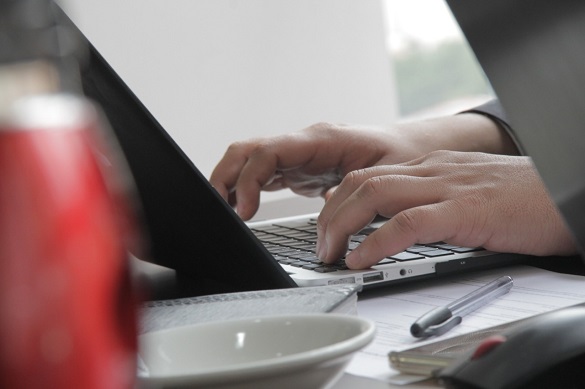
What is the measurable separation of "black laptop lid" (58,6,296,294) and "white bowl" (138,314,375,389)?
221 mm

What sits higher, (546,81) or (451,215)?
(546,81)

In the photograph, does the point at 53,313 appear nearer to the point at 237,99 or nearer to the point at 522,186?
the point at 522,186

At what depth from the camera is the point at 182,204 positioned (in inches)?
26.9

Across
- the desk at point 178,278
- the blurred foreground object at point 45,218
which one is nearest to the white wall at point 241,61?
the desk at point 178,278

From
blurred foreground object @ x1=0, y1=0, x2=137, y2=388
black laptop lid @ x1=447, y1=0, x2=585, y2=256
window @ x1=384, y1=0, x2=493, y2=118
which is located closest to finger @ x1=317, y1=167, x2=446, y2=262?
black laptop lid @ x1=447, y1=0, x2=585, y2=256

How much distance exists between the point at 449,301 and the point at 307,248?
24 centimetres

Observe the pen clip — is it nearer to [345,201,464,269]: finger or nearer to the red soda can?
[345,201,464,269]: finger

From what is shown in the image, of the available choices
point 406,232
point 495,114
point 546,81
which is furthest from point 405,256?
point 495,114

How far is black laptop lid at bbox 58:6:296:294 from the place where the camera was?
642mm

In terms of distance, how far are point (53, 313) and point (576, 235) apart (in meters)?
0.30

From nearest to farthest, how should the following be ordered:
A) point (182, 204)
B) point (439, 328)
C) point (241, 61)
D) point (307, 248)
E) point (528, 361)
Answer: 1. point (528, 361)
2. point (439, 328)
3. point (182, 204)
4. point (307, 248)
5. point (241, 61)

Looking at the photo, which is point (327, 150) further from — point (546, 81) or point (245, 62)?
point (245, 62)

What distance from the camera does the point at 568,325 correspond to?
1.35ft

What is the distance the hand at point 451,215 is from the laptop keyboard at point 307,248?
14 mm
